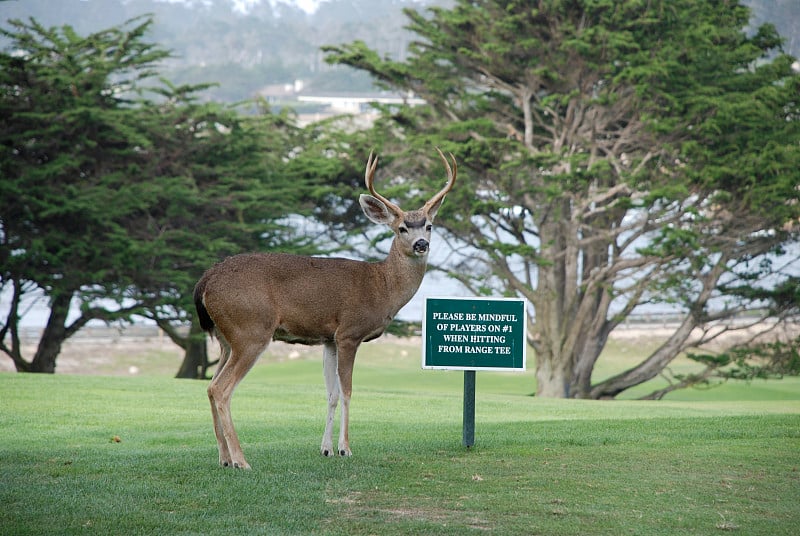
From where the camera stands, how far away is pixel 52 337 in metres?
30.2

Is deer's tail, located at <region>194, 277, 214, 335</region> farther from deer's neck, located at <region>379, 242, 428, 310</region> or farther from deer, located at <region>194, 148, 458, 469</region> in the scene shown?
deer's neck, located at <region>379, 242, 428, 310</region>

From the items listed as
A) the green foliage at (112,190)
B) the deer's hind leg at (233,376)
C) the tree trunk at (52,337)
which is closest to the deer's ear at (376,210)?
the deer's hind leg at (233,376)

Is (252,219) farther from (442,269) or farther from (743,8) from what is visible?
(743,8)

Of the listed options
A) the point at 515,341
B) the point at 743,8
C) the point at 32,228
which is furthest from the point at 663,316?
the point at 515,341

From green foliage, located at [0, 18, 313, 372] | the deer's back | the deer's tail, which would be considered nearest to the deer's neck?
the deer's back

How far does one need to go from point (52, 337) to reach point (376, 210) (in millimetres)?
21805

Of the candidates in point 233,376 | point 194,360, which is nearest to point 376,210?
point 233,376

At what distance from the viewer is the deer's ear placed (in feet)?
33.5

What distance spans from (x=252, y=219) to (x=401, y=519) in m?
25.3

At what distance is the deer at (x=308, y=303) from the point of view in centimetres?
945

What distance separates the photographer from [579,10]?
98.5 ft

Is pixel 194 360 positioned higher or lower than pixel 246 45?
lower

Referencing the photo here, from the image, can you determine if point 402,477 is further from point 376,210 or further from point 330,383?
point 376,210

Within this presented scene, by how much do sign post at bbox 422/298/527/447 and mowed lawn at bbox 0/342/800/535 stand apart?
2.75ft
